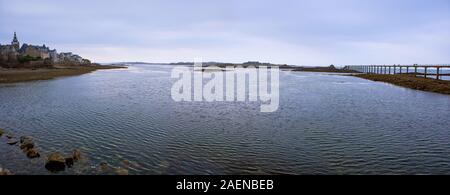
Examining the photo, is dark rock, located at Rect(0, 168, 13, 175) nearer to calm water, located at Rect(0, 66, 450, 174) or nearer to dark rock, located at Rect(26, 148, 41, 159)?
calm water, located at Rect(0, 66, 450, 174)

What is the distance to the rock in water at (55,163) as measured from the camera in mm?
9349

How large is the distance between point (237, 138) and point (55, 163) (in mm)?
7161

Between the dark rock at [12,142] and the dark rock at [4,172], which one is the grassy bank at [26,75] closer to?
the dark rock at [12,142]

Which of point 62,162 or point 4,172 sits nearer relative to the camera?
point 4,172

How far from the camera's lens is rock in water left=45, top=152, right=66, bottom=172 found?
9.35m

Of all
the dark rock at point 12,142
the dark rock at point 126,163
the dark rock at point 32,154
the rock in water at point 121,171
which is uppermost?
the dark rock at point 12,142

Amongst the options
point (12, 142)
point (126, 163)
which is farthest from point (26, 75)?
point (126, 163)

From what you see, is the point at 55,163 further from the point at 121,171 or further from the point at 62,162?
the point at 121,171

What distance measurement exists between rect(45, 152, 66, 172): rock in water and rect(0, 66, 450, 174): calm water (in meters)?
0.36

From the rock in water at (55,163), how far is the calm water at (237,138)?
0.36 metres

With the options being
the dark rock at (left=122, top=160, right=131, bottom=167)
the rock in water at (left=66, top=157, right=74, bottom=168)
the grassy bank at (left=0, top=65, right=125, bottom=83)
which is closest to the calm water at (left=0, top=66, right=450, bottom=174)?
the dark rock at (left=122, top=160, right=131, bottom=167)

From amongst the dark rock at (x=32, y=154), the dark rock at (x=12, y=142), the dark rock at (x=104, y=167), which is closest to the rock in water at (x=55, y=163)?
the dark rock at (x=32, y=154)

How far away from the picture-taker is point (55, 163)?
Result: 958cm
